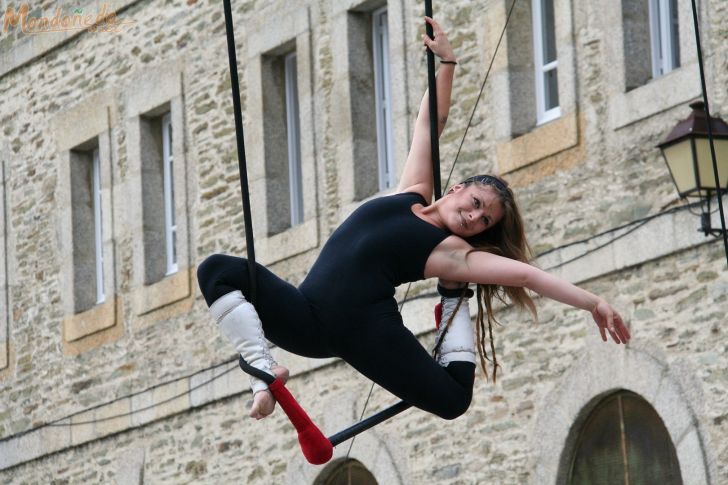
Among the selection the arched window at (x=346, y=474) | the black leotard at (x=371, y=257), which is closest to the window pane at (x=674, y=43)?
the arched window at (x=346, y=474)

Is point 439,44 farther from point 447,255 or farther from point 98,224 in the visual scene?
point 98,224

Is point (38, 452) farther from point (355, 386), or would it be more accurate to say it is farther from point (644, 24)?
point (644, 24)

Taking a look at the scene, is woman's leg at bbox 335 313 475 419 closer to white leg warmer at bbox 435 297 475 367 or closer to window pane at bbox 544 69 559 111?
white leg warmer at bbox 435 297 475 367

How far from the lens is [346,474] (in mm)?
14523

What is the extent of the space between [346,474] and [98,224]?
4.58m

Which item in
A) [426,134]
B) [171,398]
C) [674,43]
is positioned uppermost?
[674,43]

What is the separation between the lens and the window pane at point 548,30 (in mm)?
13352

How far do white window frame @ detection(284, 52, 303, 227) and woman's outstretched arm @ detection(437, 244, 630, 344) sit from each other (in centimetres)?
899

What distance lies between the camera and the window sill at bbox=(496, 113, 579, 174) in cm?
1280

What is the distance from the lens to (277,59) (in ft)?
52.5

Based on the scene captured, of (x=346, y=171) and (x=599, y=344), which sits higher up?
(x=346, y=171)

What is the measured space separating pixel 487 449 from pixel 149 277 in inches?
194

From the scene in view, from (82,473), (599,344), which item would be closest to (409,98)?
A: (599,344)

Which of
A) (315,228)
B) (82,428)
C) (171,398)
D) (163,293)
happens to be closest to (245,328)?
(315,228)
